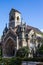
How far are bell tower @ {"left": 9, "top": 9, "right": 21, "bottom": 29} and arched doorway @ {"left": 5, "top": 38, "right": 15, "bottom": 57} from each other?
4768mm

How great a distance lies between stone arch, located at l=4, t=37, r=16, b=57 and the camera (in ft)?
166

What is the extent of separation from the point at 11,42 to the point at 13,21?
6.31 metres

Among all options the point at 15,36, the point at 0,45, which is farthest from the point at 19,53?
the point at 0,45

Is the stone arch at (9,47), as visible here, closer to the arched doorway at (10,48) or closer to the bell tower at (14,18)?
the arched doorway at (10,48)

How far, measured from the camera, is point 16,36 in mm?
49344

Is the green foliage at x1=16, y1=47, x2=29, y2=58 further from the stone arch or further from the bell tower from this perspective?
the bell tower

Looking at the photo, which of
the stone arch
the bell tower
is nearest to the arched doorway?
the stone arch

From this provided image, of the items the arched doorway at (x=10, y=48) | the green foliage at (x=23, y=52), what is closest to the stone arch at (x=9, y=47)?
the arched doorway at (x=10, y=48)

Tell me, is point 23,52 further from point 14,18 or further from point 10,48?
point 14,18

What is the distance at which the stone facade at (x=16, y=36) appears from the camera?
161 ft

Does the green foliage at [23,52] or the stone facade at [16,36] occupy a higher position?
the stone facade at [16,36]

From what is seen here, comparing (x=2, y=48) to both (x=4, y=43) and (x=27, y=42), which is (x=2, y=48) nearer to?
(x=4, y=43)

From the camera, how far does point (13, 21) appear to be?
54.0 metres

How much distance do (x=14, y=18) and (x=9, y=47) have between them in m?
8.04
